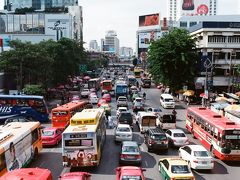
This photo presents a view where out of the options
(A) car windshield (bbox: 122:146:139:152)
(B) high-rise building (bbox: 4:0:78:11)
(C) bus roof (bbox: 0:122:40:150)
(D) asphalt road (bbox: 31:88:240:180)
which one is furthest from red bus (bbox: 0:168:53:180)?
(B) high-rise building (bbox: 4:0:78:11)

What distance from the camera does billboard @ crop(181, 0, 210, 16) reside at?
629 ft

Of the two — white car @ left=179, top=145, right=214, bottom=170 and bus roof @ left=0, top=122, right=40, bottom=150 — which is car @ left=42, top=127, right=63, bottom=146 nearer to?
bus roof @ left=0, top=122, right=40, bottom=150

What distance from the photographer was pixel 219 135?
Result: 26.5 m

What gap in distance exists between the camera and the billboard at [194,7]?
19175 centimetres

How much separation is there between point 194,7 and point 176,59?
139 meters

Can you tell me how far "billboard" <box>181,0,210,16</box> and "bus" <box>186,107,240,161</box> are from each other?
546 feet

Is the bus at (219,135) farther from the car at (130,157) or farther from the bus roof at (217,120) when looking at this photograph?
the car at (130,157)

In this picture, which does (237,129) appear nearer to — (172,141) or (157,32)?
(172,141)

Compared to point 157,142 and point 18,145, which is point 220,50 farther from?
point 18,145

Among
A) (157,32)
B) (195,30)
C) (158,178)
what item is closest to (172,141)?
(158,178)

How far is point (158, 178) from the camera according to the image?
22812mm

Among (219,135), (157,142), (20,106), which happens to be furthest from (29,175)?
(20,106)

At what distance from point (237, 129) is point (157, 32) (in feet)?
520

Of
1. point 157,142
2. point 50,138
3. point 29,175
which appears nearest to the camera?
point 29,175
